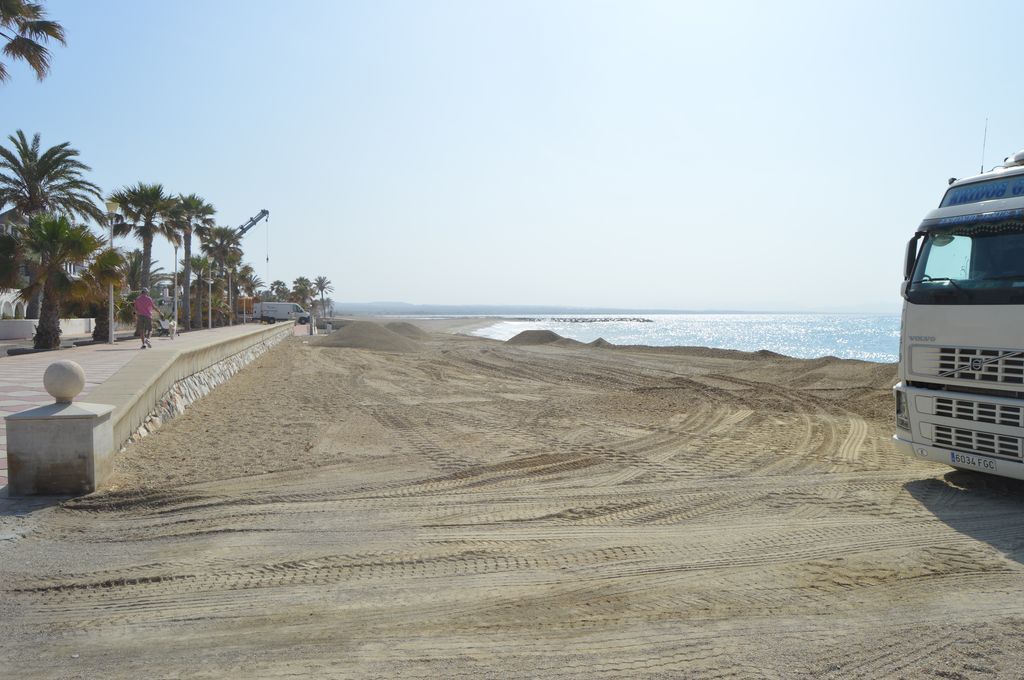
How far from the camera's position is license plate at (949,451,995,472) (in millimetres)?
6762

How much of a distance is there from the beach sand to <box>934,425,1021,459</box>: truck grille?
0.56 m

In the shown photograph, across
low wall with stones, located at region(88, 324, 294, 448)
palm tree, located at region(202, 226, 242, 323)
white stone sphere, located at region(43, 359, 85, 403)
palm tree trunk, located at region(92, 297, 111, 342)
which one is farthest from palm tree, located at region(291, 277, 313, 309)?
white stone sphere, located at region(43, 359, 85, 403)

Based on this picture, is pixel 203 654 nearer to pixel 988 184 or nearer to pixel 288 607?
pixel 288 607

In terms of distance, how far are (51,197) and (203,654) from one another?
114 ft

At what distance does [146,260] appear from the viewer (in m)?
35.0

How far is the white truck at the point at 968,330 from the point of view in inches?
260

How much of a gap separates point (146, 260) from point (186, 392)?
1029 inches

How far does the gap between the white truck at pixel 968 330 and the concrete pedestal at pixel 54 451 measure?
26.7 ft

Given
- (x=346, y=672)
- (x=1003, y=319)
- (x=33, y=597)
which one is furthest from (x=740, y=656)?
(x=1003, y=319)

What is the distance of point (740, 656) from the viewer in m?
3.79

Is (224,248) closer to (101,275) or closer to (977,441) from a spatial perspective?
(101,275)

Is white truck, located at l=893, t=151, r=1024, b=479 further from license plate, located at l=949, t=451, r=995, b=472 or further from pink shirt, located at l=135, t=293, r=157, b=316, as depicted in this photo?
pink shirt, located at l=135, t=293, r=157, b=316

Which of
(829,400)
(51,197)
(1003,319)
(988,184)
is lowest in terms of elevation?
(829,400)

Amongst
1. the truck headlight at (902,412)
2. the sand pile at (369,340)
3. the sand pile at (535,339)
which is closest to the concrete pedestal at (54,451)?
the truck headlight at (902,412)
